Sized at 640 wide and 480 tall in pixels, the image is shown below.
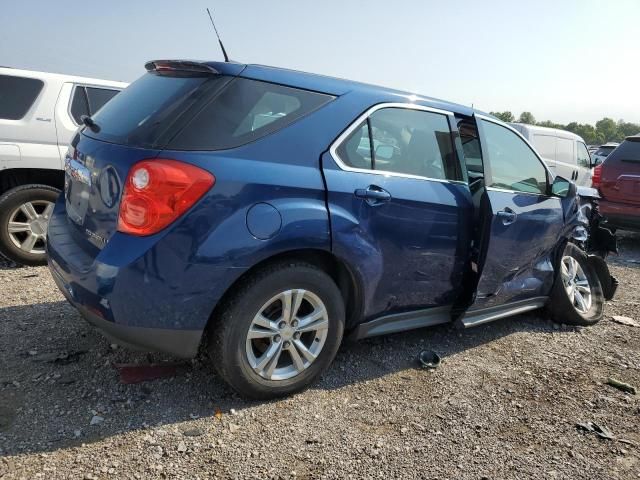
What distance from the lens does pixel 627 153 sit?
7.80 metres

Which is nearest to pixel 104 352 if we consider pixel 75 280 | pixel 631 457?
pixel 75 280

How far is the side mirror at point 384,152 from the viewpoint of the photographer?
3.07 m

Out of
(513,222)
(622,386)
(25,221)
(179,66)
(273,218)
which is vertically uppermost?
(179,66)

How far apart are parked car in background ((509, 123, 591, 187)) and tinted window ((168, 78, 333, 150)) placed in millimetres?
8234

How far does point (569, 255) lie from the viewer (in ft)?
15.2

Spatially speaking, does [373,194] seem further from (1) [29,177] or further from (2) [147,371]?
(1) [29,177]

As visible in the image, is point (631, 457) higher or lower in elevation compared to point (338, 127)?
lower

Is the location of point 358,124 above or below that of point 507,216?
above

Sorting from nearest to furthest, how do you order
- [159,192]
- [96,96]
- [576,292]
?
[159,192] < [576,292] < [96,96]

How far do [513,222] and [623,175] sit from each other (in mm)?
4957

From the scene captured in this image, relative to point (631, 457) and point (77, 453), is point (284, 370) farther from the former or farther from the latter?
point (631, 457)

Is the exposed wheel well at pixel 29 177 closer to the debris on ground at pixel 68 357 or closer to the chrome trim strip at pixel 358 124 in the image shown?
the debris on ground at pixel 68 357

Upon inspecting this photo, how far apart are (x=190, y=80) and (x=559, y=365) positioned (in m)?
3.10

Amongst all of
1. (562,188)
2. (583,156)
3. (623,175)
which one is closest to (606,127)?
(583,156)
